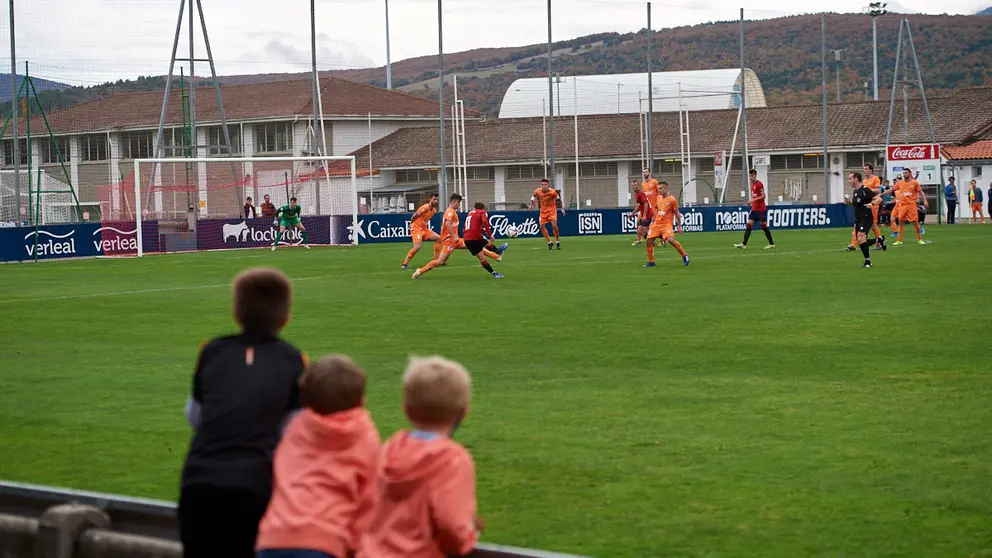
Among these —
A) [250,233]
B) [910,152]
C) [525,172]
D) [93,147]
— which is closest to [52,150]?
[93,147]

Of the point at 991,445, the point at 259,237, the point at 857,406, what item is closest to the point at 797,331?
the point at 857,406

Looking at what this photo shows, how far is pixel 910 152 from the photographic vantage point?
182ft

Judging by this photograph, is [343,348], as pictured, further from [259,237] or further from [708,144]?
[708,144]

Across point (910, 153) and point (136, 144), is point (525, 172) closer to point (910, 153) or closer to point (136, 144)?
point (136, 144)

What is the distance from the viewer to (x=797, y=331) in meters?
15.2

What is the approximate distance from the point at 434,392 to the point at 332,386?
1.21ft

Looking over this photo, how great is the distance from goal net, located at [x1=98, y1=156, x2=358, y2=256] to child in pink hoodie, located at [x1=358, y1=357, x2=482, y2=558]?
36.5 meters

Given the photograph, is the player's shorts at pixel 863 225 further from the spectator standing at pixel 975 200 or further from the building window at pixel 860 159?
the building window at pixel 860 159

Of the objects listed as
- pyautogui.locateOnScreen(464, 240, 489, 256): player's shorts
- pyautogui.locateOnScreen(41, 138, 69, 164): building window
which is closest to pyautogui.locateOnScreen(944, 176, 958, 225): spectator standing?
pyautogui.locateOnScreen(464, 240, 489, 256): player's shorts

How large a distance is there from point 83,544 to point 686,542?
2967 millimetres

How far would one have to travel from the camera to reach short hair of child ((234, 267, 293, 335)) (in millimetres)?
4543

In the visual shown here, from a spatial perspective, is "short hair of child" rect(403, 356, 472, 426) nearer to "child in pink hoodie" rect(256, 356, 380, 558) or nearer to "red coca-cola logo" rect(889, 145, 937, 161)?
"child in pink hoodie" rect(256, 356, 380, 558)

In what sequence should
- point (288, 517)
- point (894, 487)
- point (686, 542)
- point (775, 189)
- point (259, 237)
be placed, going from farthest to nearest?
point (775, 189)
point (259, 237)
point (894, 487)
point (686, 542)
point (288, 517)

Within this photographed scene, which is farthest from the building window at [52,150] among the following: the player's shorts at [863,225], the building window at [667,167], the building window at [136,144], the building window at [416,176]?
the player's shorts at [863,225]
